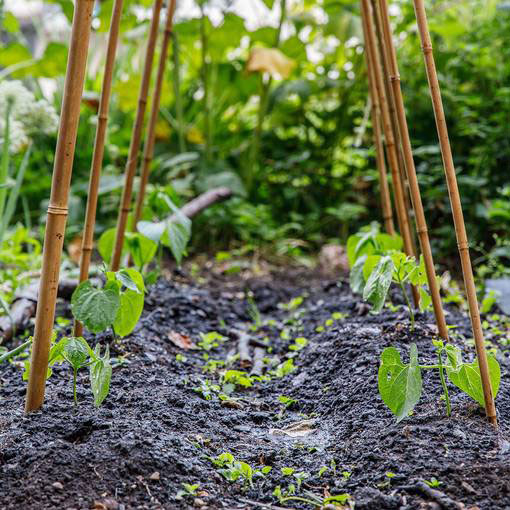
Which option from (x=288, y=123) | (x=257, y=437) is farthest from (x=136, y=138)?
(x=288, y=123)

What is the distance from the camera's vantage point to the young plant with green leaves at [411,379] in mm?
1374

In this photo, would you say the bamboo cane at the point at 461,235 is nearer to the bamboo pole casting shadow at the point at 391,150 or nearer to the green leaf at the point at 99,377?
the bamboo pole casting shadow at the point at 391,150

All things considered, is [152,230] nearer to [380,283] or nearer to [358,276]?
[358,276]

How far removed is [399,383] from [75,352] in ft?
2.35

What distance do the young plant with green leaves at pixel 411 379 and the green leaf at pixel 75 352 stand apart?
66cm

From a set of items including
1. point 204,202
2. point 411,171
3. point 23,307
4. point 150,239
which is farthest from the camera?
point 204,202

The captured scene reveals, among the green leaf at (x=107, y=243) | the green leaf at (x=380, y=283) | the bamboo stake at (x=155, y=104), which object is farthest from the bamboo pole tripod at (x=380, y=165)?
the green leaf at (x=107, y=243)

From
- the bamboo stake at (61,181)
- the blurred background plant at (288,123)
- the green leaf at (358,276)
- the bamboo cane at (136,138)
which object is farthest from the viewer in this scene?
the blurred background plant at (288,123)

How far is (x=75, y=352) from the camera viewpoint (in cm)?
146

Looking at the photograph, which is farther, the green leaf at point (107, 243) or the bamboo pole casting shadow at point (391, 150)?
the green leaf at point (107, 243)

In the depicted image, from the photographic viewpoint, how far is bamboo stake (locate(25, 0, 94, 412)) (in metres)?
1.36

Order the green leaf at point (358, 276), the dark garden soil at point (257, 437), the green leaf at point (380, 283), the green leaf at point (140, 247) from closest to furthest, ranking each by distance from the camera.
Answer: the dark garden soil at point (257, 437) → the green leaf at point (380, 283) → the green leaf at point (358, 276) → the green leaf at point (140, 247)

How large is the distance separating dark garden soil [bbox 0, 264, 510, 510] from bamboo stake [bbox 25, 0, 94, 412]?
0.19 meters

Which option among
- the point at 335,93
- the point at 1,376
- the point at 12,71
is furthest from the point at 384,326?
the point at 12,71
